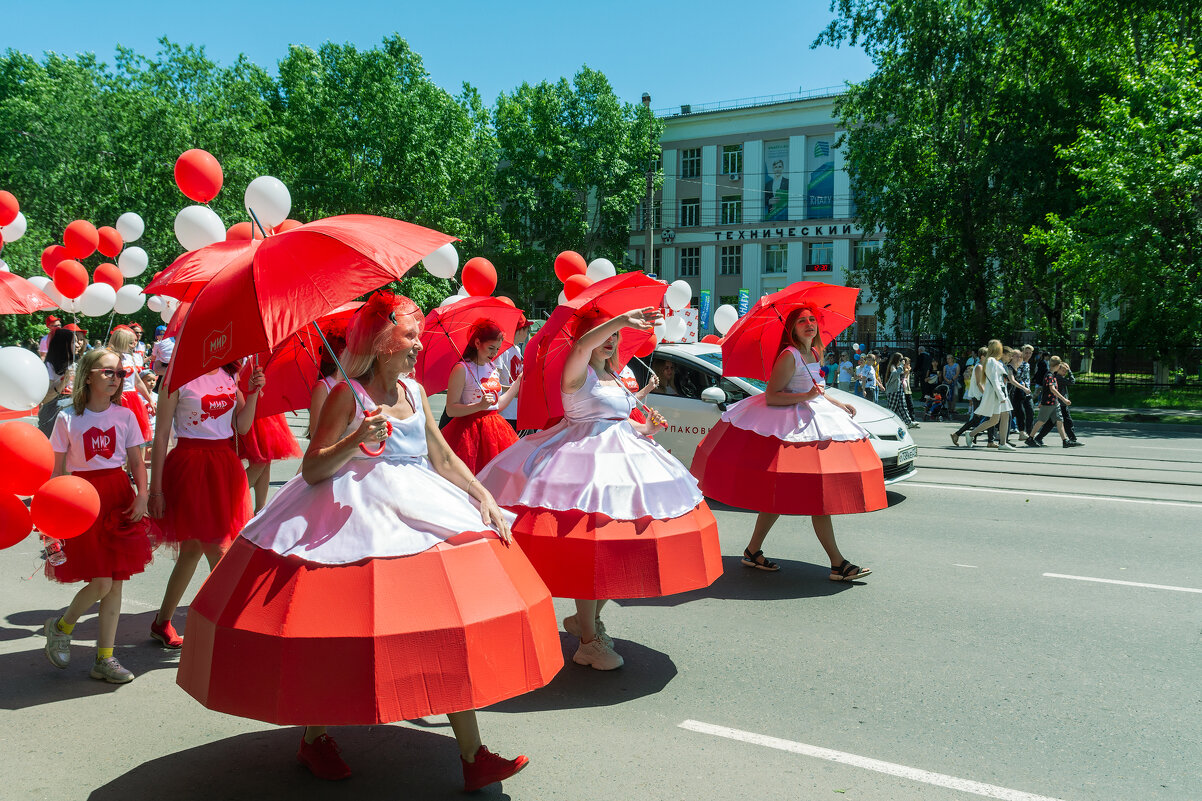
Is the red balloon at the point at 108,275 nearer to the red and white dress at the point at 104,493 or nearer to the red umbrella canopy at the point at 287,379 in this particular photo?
the red and white dress at the point at 104,493

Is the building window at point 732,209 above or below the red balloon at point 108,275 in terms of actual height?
above

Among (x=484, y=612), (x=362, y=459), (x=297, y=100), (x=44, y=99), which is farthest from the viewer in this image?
(x=297, y=100)

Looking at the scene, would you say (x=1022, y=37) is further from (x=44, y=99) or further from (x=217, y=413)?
(x=44, y=99)

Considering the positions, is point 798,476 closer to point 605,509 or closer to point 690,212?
point 605,509

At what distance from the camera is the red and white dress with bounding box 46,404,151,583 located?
471 cm

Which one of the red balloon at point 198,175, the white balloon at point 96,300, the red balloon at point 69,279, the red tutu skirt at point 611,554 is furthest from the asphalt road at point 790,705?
the white balloon at point 96,300

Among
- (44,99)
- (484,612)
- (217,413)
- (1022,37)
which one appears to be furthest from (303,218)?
(484,612)

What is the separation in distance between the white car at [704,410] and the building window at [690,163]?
46.3 m

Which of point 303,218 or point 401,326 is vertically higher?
point 303,218


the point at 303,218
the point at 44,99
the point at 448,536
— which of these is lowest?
the point at 448,536

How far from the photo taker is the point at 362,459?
3.42 metres

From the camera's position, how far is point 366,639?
3.00 m

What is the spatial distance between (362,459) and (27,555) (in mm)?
6117

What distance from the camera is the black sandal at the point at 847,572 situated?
6.79 m
